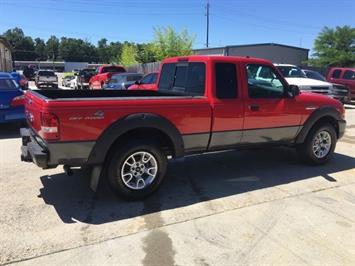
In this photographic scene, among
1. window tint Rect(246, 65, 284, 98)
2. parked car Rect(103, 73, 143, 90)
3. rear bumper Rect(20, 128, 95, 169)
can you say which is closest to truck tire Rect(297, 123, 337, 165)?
window tint Rect(246, 65, 284, 98)

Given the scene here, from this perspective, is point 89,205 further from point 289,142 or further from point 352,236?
point 289,142

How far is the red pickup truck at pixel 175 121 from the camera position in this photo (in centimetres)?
469

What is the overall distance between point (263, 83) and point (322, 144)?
1.88 m

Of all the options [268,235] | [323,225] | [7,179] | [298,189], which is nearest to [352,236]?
[323,225]

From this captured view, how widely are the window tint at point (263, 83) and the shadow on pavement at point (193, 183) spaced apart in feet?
4.60

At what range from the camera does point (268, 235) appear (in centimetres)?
432

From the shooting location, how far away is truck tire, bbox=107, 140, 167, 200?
5.06 metres

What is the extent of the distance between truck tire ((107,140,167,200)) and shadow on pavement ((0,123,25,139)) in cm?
599

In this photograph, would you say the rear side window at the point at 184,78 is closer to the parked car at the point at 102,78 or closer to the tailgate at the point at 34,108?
the tailgate at the point at 34,108

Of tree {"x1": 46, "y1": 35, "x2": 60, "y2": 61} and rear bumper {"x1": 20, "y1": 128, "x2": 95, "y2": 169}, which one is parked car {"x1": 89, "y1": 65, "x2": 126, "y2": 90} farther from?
tree {"x1": 46, "y1": 35, "x2": 60, "y2": 61}

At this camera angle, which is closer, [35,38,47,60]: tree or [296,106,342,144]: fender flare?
[296,106,342,144]: fender flare

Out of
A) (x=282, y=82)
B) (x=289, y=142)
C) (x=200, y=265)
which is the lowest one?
(x=200, y=265)

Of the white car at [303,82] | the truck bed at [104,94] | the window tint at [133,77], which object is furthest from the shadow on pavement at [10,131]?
the white car at [303,82]

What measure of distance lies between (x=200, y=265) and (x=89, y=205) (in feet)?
6.72
